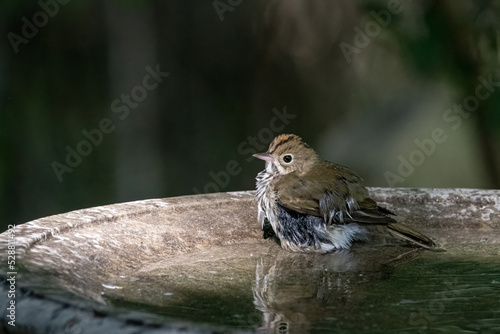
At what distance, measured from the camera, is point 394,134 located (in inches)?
298

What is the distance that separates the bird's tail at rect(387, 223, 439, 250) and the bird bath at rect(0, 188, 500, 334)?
77mm

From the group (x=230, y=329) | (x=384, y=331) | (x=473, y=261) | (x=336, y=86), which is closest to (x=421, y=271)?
(x=473, y=261)

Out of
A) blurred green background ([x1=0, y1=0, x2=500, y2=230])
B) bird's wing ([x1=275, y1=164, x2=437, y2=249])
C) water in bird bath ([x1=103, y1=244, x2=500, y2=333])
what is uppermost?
blurred green background ([x1=0, y1=0, x2=500, y2=230])

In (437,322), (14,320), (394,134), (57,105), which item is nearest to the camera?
(14,320)

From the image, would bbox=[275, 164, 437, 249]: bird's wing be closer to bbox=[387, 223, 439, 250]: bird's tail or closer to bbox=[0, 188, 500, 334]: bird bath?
bbox=[387, 223, 439, 250]: bird's tail

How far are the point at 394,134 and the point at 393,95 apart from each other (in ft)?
1.63

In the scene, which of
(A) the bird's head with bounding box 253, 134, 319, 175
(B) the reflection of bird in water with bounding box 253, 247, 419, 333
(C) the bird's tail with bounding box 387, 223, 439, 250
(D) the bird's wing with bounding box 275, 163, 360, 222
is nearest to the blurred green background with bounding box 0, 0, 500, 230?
(A) the bird's head with bounding box 253, 134, 319, 175

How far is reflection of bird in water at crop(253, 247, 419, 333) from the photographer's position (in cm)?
249

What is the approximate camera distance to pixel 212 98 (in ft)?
28.6

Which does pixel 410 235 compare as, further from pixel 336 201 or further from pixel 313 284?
pixel 313 284

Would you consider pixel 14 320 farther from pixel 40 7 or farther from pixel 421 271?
pixel 40 7

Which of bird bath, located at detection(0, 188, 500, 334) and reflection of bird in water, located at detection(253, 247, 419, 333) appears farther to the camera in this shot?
reflection of bird in water, located at detection(253, 247, 419, 333)

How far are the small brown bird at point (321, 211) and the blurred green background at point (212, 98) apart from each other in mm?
3264

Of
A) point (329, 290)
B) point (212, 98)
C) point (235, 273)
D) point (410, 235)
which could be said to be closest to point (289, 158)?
point (410, 235)
